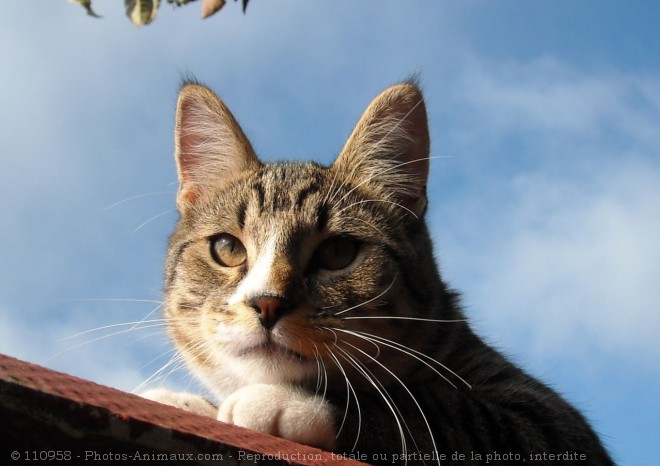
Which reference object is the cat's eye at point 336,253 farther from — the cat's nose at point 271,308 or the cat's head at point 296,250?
the cat's nose at point 271,308

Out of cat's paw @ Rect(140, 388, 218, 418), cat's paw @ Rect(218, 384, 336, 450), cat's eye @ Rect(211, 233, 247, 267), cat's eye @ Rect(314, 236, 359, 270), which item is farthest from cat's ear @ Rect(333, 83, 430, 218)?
cat's paw @ Rect(218, 384, 336, 450)

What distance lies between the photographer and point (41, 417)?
1.35 m

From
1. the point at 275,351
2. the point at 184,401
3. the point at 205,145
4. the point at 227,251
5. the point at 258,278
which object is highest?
the point at 205,145

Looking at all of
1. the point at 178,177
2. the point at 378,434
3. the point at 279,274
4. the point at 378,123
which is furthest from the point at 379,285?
the point at 178,177

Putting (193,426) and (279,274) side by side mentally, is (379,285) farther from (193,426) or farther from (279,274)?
(193,426)

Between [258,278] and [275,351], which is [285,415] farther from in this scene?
[258,278]

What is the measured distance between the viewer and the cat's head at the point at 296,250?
2.82m

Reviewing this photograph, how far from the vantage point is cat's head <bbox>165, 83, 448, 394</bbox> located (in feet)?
9.27

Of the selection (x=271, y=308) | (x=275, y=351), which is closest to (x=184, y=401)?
(x=275, y=351)

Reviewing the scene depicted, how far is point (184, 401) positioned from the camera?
3.18 meters

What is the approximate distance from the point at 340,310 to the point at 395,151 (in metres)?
1.27

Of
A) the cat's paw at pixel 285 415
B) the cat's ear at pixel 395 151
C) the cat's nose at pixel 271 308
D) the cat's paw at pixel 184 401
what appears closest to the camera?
the cat's paw at pixel 285 415

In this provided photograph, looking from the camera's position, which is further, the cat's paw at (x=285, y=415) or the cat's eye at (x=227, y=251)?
the cat's eye at (x=227, y=251)

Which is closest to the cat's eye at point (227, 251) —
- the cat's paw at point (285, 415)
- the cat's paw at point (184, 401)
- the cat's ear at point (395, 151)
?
the cat's paw at point (184, 401)
